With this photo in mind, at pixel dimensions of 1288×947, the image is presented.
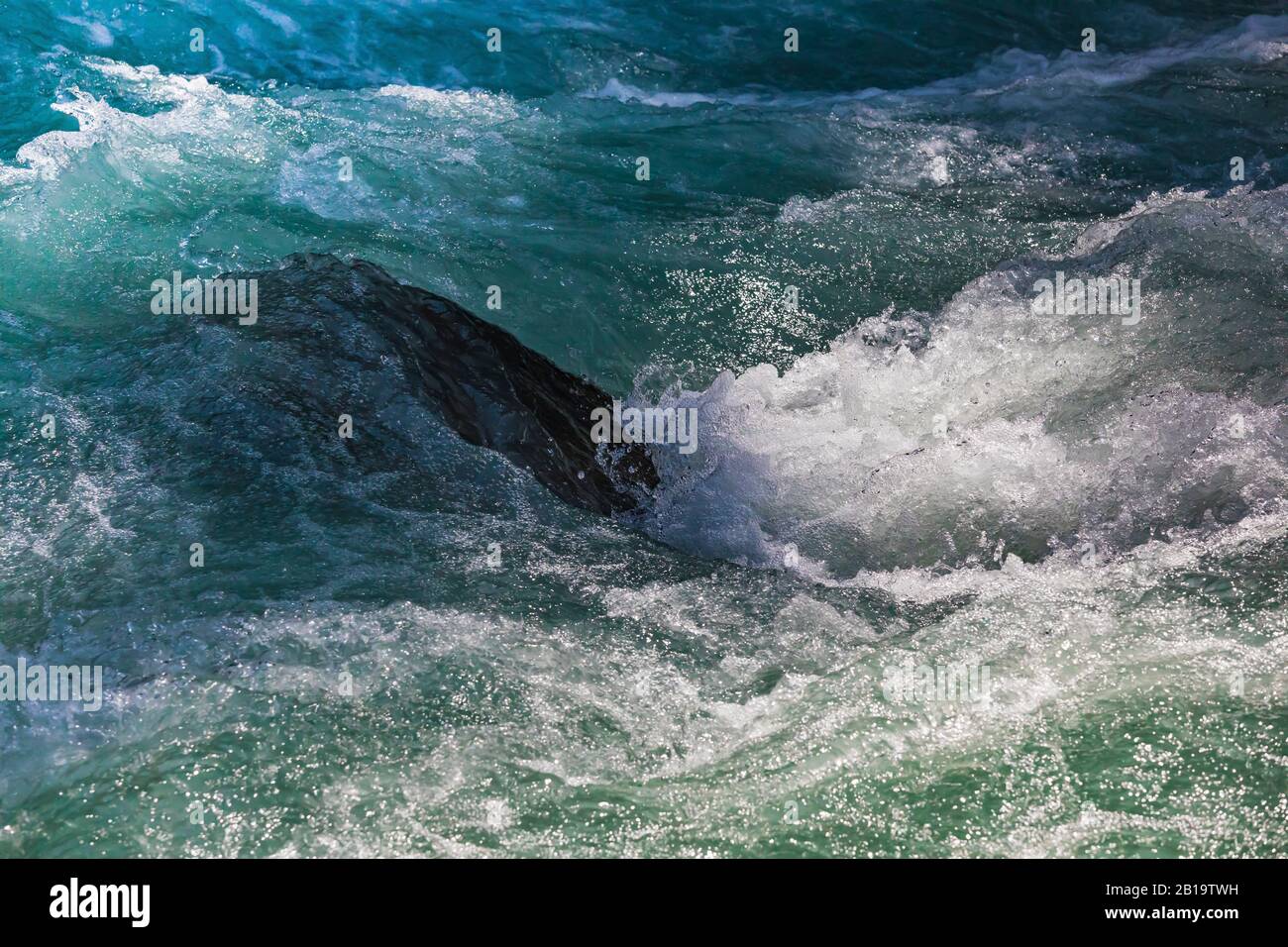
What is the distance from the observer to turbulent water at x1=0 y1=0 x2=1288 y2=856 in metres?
2.87

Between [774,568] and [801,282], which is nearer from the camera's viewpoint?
[774,568]

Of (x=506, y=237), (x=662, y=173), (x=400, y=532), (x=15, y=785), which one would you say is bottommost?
(x=15, y=785)

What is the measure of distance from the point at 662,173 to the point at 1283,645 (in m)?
4.23

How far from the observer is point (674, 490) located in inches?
181

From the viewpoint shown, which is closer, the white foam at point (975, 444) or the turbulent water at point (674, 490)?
the turbulent water at point (674, 490)

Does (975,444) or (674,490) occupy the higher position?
(975,444)

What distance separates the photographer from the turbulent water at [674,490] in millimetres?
2865

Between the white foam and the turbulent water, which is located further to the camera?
the white foam

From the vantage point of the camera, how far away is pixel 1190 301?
476 cm

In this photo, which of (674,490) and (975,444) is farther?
(674,490)

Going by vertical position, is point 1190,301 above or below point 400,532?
above
